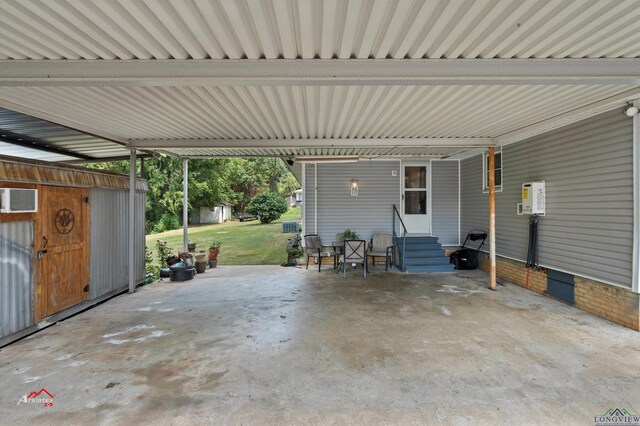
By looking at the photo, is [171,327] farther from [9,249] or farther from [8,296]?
[9,249]

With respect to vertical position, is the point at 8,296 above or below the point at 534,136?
below

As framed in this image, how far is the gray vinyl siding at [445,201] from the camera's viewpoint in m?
8.61

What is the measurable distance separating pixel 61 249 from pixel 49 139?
2.66 metres

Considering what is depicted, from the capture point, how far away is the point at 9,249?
3.64 m

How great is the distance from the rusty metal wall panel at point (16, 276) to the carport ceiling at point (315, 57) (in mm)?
1658

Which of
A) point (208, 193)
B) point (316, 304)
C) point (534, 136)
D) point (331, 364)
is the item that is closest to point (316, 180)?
point (316, 304)

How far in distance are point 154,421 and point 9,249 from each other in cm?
316

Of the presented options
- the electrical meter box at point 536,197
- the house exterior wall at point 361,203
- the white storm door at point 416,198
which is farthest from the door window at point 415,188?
the electrical meter box at point 536,197

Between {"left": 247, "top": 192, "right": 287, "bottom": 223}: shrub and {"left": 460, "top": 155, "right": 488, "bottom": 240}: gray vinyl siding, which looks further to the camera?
{"left": 247, "top": 192, "right": 287, "bottom": 223}: shrub

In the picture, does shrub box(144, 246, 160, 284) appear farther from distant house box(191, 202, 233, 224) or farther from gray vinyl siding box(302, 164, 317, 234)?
distant house box(191, 202, 233, 224)
